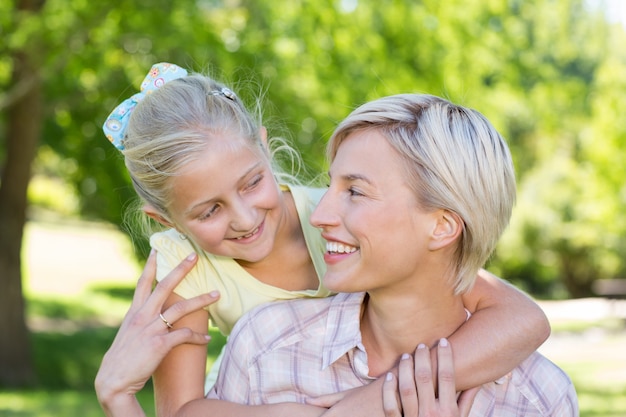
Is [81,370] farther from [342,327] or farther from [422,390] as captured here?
[422,390]

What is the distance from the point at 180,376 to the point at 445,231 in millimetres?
971

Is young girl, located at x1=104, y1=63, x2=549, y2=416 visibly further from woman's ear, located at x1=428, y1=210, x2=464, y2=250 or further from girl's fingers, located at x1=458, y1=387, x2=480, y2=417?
woman's ear, located at x1=428, y1=210, x2=464, y2=250

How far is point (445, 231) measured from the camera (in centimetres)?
260

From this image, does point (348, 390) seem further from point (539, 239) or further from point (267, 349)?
point (539, 239)

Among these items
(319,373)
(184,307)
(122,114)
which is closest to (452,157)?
(319,373)

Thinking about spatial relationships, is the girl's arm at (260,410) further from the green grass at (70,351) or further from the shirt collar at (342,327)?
the green grass at (70,351)

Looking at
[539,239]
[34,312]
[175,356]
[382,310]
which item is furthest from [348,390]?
[539,239]

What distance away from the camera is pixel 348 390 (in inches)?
103

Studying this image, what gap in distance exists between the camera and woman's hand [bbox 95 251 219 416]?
2.79 metres

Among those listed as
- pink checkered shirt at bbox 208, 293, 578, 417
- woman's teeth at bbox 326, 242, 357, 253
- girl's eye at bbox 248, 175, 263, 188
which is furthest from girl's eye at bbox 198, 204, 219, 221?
woman's teeth at bbox 326, 242, 357, 253

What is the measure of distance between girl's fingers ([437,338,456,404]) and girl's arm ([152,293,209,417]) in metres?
0.78

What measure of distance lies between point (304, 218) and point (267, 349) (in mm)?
902

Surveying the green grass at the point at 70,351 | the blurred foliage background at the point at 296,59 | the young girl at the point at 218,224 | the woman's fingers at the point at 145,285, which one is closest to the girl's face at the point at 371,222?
the young girl at the point at 218,224

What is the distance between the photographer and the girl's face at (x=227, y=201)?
2.95 metres
